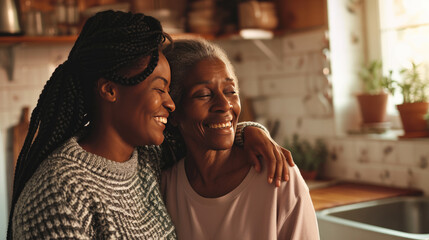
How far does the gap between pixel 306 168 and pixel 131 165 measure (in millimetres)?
1570

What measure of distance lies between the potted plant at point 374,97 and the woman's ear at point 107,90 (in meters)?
1.65

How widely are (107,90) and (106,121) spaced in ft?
0.25

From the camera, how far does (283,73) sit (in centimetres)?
293

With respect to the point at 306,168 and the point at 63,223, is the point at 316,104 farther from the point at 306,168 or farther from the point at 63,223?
the point at 63,223

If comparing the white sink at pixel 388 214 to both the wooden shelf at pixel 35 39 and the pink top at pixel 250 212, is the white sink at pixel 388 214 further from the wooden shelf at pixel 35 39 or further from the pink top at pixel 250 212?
the wooden shelf at pixel 35 39

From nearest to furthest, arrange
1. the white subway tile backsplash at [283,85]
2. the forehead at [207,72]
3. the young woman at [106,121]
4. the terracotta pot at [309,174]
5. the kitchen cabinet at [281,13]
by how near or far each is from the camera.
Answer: the young woman at [106,121] → the forehead at [207,72] → the kitchen cabinet at [281,13] → the terracotta pot at [309,174] → the white subway tile backsplash at [283,85]

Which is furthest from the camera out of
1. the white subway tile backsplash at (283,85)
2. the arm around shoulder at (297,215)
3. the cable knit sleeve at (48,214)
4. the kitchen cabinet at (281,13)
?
the white subway tile backsplash at (283,85)

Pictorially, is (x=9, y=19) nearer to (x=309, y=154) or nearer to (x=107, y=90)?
(x=107, y=90)

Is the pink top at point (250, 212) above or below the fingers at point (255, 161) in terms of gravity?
below

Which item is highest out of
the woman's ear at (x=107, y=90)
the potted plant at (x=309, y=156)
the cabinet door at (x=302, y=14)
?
the cabinet door at (x=302, y=14)

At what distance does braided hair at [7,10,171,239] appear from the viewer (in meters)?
1.15

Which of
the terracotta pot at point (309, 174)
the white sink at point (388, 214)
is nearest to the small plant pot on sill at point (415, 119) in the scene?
the white sink at point (388, 214)

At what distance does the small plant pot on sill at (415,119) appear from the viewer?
2.28m

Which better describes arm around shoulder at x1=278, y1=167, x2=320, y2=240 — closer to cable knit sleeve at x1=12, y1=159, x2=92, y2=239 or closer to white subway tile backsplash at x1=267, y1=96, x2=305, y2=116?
cable knit sleeve at x1=12, y1=159, x2=92, y2=239
